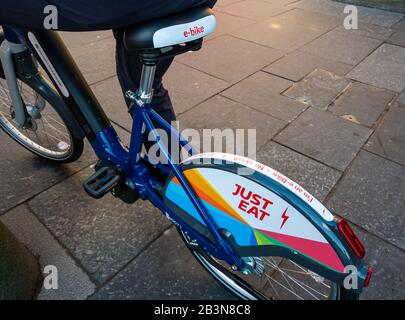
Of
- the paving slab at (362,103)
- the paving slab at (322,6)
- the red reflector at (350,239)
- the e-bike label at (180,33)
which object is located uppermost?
the e-bike label at (180,33)

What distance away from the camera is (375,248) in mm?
2133

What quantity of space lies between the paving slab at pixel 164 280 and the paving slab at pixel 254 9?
4.79m

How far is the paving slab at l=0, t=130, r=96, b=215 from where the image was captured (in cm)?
239

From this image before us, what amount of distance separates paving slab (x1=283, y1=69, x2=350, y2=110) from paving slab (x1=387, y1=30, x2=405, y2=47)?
1.85m

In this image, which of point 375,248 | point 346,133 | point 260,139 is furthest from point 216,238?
point 346,133

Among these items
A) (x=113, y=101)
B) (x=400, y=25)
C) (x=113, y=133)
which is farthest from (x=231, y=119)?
(x=400, y=25)

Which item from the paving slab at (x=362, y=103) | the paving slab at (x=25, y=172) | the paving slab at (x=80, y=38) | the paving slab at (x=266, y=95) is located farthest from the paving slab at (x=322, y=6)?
the paving slab at (x=25, y=172)

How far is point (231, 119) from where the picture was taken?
10.7 feet

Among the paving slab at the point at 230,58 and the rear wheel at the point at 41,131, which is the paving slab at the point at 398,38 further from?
the rear wheel at the point at 41,131

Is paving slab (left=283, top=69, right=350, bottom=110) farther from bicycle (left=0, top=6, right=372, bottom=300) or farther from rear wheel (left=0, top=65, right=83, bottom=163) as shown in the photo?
rear wheel (left=0, top=65, right=83, bottom=163)

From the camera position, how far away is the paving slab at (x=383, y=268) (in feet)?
6.22

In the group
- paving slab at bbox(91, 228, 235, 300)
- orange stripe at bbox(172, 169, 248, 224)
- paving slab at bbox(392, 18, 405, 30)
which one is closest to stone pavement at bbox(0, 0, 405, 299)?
paving slab at bbox(91, 228, 235, 300)

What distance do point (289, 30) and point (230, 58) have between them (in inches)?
61.6

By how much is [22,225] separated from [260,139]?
1996 millimetres
